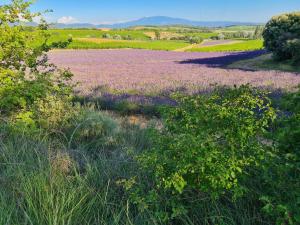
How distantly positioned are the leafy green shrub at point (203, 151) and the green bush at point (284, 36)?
1727 cm

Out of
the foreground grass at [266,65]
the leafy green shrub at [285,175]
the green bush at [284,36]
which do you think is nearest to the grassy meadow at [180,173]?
the leafy green shrub at [285,175]

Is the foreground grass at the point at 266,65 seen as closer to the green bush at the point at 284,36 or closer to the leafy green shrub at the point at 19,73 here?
the green bush at the point at 284,36

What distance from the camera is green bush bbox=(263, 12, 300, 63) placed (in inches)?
779

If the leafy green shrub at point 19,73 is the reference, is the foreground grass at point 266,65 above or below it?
below

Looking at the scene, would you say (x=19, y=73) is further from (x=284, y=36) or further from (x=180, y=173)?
(x=284, y=36)

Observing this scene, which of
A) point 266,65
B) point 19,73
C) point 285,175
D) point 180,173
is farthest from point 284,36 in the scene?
point 180,173

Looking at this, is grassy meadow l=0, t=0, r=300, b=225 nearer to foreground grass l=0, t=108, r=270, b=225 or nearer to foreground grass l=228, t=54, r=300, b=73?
foreground grass l=0, t=108, r=270, b=225

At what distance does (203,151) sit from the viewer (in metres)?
2.99

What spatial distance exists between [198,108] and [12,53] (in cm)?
471

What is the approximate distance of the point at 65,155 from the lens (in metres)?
4.79

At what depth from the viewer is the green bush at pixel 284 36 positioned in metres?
19.8

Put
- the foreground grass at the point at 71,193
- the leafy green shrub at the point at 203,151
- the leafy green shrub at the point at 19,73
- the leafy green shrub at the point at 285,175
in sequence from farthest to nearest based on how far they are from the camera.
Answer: the leafy green shrub at the point at 19,73
the foreground grass at the point at 71,193
the leafy green shrub at the point at 203,151
the leafy green shrub at the point at 285,175

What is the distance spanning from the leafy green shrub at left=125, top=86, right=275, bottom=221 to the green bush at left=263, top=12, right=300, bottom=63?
1727cm

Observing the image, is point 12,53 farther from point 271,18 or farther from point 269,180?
point 271,18
